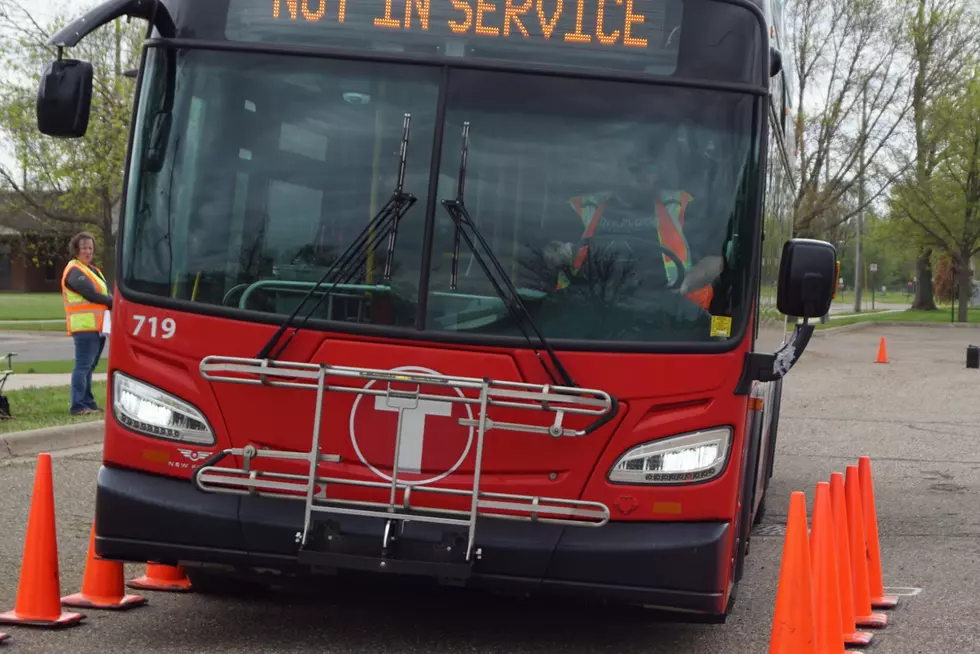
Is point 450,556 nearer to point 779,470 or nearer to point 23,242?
point 779,470

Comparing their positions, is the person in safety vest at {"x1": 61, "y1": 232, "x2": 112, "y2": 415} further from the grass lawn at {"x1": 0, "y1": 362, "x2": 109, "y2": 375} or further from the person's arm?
the grass lawn at {"x1": 0, "y1": 362, "x2": 109, "y2": 375}

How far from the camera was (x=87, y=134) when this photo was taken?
37281mm

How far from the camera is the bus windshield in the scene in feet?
18.7

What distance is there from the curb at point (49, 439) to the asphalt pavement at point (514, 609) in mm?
292

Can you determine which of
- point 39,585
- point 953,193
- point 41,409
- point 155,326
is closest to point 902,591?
point 155,326

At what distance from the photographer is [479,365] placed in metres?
5.61

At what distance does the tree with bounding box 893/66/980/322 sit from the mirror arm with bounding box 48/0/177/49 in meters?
51.6

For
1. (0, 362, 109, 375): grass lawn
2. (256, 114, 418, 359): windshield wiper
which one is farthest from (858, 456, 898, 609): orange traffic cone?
(0, 362, 109, 375): grass lawn

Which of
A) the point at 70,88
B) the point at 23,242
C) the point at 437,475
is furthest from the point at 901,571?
the point at 23,242

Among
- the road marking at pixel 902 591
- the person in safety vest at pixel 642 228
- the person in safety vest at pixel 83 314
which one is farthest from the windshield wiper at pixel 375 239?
the person in safety vest at pixel 83 314

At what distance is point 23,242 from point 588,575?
50248mm

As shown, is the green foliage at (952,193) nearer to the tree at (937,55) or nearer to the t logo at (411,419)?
the tree at (937,55)

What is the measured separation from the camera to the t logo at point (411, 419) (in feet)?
18.2

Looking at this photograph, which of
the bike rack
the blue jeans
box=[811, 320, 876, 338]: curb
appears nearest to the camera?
the bike rack
